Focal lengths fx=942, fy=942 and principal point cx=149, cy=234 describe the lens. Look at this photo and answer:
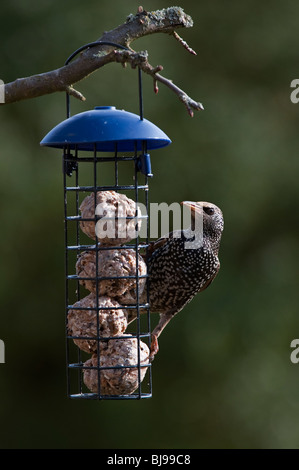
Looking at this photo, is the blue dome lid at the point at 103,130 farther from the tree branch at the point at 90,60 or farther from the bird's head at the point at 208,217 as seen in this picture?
the bird's head at the point at 208,217

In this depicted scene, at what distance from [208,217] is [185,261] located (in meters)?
0.25

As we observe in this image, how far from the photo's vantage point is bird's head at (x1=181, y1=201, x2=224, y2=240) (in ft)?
15.5

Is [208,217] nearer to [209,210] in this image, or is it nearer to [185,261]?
[209,210]

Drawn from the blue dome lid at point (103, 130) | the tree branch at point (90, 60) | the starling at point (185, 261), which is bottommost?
the starling at point (185, 261)

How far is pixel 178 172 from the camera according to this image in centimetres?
868

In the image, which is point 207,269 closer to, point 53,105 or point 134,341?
point 134,341

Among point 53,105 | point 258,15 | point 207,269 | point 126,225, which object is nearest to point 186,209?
point 207,269

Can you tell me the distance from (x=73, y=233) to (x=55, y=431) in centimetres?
204

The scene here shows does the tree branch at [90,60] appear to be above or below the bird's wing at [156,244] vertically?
above

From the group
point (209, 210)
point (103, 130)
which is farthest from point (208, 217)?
point (103, 130)

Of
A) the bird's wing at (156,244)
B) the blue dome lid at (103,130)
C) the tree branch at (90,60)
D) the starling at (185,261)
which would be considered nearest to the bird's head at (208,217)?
the starling at (185,261)

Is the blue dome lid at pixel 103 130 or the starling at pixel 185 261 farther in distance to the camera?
the starling at pixel 185 261

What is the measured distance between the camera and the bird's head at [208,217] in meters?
4.73

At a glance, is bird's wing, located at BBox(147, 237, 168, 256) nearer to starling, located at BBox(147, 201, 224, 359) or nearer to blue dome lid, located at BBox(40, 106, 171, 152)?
starling, located at BBox(147, 201, 224, 359)
